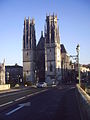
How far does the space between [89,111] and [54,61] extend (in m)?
138

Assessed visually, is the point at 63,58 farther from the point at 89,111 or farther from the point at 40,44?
the point at 89,111

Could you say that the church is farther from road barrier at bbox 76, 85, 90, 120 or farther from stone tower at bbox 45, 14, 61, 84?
road barrier at bbox 76, 85, 90, 120

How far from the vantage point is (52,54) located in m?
148

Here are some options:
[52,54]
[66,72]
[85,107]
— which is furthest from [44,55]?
[85,107]

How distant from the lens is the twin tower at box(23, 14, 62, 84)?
148 metres

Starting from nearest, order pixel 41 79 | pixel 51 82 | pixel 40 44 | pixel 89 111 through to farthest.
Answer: pixel 89 111
pixel 51 82
pixel 41 79
pixel 40 44

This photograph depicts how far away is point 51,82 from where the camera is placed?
144m

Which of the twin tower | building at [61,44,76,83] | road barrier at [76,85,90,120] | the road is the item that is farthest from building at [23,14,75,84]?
road barrier at [76,85,90,120]

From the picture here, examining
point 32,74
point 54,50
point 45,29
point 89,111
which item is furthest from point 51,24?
point 89,111

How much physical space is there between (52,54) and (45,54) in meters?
3.61

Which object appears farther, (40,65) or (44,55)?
(44,55)

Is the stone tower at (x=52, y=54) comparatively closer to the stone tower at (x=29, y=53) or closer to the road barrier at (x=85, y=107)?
the stone tower at (x=29, y=53)

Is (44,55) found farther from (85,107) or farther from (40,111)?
(85,107)

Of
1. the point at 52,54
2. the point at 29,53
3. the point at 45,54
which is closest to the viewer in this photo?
the point at 52,54
